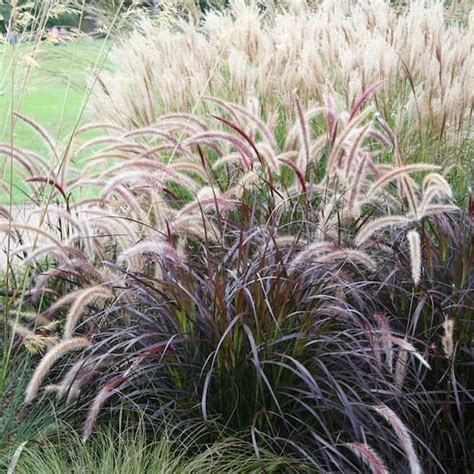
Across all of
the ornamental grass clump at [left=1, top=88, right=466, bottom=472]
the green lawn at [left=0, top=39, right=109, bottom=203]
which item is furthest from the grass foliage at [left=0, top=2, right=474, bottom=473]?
the green lawn at [left=0, top=39, right=109, bottom=203]

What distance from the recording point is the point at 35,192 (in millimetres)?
3678

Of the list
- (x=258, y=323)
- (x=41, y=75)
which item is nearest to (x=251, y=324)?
(x=258, y=323)

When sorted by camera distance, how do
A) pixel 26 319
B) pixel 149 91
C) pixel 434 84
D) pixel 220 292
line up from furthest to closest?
pixel 149 91
pixel 434 84
pixel 26 319
pixel 220 292

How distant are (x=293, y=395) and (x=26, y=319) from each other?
4.01ft

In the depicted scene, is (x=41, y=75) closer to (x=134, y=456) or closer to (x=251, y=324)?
(x=251, y=324)

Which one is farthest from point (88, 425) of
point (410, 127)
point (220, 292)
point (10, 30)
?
point (410, 127)

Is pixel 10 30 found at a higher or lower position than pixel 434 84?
higher

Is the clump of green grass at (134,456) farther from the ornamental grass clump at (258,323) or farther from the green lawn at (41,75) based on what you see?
the green lawn at (41,75)

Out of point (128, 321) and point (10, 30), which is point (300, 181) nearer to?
point (128, 321)

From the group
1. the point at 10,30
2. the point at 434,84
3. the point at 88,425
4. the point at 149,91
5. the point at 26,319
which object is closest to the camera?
the point at 88,425

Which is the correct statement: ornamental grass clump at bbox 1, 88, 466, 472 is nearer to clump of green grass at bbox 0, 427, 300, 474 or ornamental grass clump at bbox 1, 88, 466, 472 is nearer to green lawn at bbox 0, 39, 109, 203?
clump of green grass at bbox 0, 427, 300, 474

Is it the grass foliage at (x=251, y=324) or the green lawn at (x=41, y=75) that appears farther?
the green lawn at (x=41, y=75)

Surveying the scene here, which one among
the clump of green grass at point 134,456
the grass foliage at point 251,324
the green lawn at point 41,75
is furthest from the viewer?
the green lawn at point 41,75

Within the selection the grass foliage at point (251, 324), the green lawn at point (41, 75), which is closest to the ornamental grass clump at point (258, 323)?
the grass foliage at point (251, 324)
